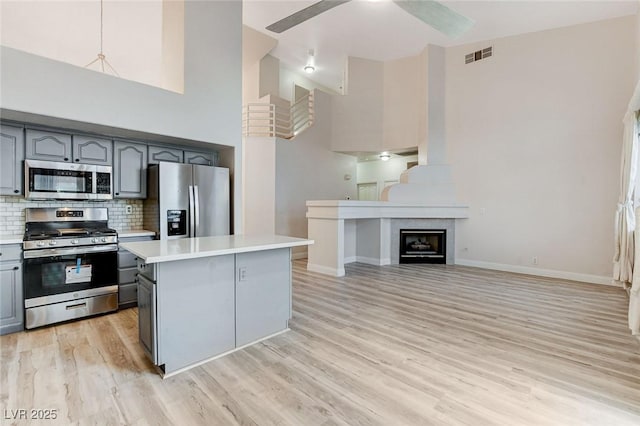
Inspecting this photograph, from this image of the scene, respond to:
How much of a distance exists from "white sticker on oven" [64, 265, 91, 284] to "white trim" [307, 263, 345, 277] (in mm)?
Answer: 3445

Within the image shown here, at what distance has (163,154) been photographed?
409 centimetres

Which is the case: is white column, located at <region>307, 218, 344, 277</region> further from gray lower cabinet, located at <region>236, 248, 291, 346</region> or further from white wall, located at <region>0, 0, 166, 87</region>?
white wall, located at <region>0, 0, 166, 87</region>

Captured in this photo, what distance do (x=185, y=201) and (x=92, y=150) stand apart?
1.18m

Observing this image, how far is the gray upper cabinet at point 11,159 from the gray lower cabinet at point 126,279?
111 cm

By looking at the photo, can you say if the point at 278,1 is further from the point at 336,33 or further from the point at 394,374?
the point at 394,374

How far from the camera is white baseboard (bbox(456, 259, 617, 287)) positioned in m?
4.82

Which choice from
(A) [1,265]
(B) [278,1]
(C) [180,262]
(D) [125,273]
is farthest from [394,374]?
(B) [278,1]

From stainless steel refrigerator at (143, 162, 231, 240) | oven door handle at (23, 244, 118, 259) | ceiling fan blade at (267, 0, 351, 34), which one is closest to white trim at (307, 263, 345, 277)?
stainless steel refrigerator at (143, 162, 231, 240)

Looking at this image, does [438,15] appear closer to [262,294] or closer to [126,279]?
[262,294]

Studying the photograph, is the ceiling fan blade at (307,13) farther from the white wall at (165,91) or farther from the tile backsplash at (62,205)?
the tile backsplash at (62,205)

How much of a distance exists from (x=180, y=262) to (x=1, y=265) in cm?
213

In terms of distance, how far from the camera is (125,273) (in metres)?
3.61

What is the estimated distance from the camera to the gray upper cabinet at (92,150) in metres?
3.44

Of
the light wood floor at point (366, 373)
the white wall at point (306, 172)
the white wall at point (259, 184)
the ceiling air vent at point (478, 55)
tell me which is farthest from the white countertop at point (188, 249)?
the ceiling air vent at point (478, 55)
